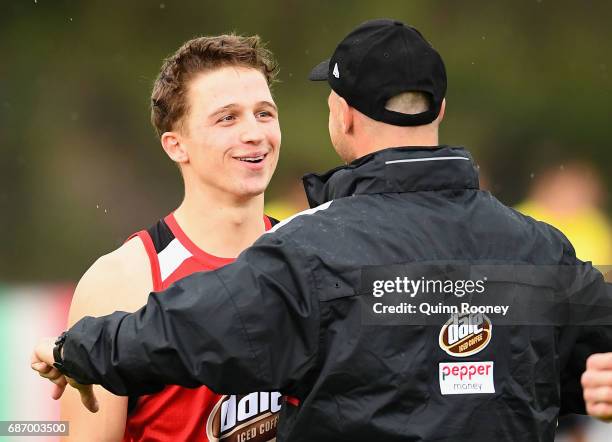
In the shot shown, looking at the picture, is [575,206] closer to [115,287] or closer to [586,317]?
[115,287]

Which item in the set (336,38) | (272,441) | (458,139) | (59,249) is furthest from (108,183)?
(272,441)

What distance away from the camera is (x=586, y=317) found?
287 cm

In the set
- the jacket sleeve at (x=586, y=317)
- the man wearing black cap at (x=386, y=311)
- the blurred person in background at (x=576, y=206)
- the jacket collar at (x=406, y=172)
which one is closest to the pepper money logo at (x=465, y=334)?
the man wearing black cap at (x=386, y=311)

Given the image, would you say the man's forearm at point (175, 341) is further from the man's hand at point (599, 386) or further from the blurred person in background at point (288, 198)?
the blurred person in background at point (288, 198)

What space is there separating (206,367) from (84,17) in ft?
22.5

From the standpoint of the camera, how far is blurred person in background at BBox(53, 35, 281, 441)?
3547 mm

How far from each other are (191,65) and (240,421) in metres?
1.23

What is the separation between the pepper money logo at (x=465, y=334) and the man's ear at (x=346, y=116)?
562 mm

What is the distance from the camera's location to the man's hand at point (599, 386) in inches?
104

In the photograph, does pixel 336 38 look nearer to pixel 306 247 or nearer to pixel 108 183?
pixel 108 183

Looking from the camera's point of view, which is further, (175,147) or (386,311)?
(175,147)

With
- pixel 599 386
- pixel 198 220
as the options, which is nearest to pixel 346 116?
pixel 599 386

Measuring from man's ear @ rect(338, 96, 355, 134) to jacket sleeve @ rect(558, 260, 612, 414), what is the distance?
2.22 feet

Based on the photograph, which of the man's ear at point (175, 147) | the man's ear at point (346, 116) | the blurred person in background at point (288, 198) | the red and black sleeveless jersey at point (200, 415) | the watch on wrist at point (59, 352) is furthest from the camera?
the blurred person in background at point (288, 198)
